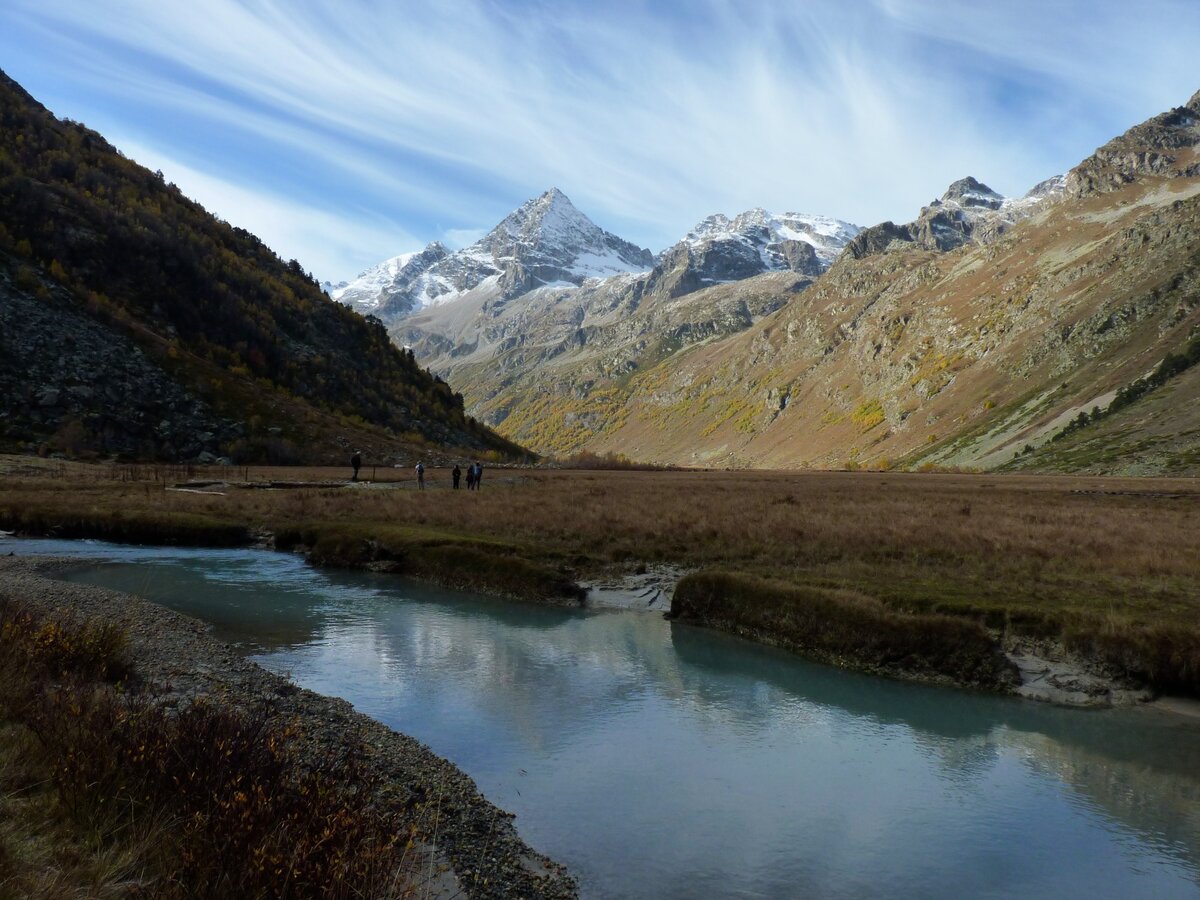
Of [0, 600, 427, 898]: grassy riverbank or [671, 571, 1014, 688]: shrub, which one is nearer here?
[0, 600, 427, 898]: grassy riverbank

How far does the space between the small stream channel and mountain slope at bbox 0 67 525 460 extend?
58.0m

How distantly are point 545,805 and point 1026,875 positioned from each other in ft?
24.0

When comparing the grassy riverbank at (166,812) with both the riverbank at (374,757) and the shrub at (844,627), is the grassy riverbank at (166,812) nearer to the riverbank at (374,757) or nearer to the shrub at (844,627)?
Answer: the riverbank at (374,757)

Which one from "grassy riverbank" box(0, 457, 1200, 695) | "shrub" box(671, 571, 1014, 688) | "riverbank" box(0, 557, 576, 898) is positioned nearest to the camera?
"riverbank" box(0, 557, 576, 898)

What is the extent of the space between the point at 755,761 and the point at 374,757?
7.32 meters

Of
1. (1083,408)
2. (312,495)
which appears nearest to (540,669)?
(312,495)

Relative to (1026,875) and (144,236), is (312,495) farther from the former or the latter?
(144,236)

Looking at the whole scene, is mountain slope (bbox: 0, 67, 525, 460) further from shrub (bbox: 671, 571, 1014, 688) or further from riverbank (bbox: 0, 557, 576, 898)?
shrub (bbox: 671, 571, 1014, 688)

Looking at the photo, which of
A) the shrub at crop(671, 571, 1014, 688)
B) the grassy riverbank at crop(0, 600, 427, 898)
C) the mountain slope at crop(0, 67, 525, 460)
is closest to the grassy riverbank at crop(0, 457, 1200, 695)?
the shrub at crop(671, 571, 1014, 688)

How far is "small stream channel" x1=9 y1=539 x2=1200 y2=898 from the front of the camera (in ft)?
36.3

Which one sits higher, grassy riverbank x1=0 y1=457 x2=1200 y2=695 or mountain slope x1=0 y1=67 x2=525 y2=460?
mountain slope x1=0 y1=67 x2=525 y2=460

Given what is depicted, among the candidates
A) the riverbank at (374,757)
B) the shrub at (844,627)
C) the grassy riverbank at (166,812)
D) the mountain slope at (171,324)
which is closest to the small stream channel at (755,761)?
the riverbank at (374,757)

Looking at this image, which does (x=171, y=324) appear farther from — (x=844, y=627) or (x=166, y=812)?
(x=166, y=812)

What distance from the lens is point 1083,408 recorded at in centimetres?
14512
